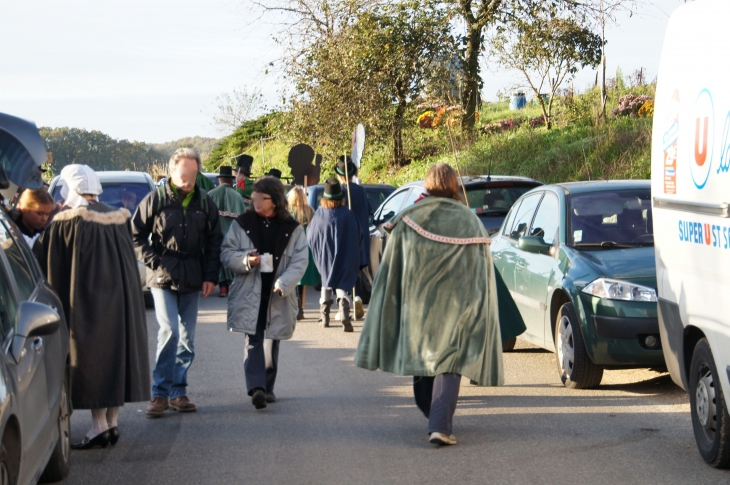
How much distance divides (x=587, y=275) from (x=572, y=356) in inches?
26.8

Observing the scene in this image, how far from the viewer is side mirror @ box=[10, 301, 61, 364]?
4.45m

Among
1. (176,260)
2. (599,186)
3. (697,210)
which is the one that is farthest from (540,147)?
(697,210)

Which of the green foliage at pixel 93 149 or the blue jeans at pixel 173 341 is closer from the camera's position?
the blue jeans at pixel 173 341

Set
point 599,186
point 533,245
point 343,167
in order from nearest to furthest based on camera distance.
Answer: point 533,245 → point 599,186 → point 343,167

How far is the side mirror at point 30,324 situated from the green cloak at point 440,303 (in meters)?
2.70

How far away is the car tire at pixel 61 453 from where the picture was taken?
567cm

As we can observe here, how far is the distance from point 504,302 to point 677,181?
6.10 ft

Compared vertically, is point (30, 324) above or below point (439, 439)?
above

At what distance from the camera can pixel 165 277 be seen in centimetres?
763

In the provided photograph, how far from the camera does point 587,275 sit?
8.23m

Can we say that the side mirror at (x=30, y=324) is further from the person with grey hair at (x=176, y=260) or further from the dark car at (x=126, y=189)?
the dark car at (x=126, y=189)

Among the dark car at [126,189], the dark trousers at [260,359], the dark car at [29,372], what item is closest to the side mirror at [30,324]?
Answer: the dark car at [29,372]

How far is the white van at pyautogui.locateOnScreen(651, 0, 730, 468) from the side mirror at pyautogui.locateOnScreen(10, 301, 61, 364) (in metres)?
3.27

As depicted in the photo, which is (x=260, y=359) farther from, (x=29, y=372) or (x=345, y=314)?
(x=345, y=314)
